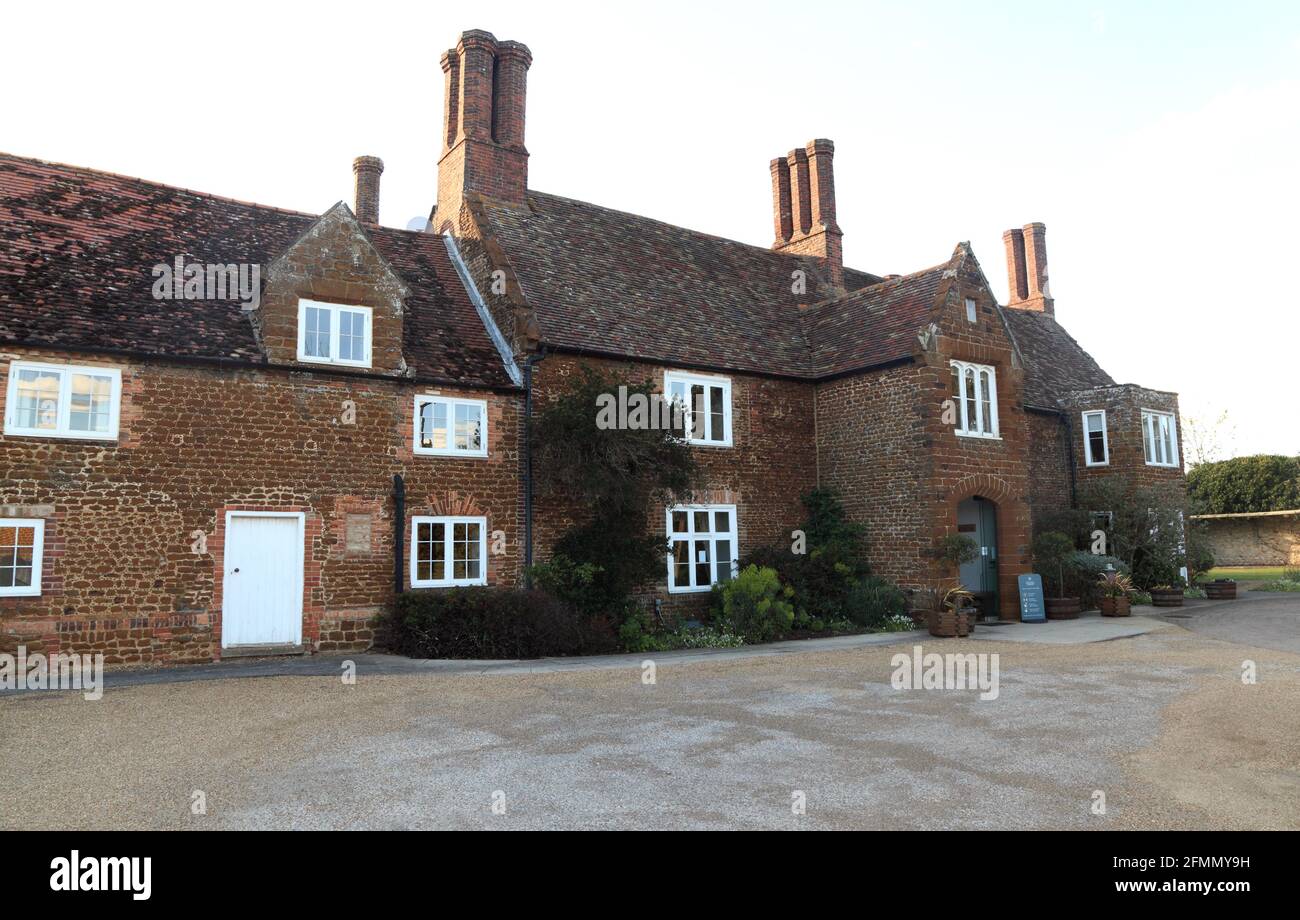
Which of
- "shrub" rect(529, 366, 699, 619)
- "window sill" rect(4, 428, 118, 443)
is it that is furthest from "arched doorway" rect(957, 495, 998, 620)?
"window sill" rect(4, 428, 118, 443)

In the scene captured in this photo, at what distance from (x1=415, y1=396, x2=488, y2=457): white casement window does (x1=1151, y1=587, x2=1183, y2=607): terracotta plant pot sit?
1742 cm

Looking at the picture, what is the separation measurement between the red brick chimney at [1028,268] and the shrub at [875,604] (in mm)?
18784

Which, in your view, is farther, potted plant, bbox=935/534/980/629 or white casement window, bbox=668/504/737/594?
white casement window, bbox=668/504/737/594

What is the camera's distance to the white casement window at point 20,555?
39.5 ft

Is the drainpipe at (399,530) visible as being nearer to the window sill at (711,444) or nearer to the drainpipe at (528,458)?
the drainpipe at (528,458)

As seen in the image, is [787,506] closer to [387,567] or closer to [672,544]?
[672,544]

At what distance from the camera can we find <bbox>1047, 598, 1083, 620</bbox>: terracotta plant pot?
63.6ft

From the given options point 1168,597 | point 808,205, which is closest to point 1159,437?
point 1168,597

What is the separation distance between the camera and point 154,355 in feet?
43.4

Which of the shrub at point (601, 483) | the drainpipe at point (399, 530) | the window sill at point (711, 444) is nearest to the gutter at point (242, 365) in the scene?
the shrub at point (601, 483)

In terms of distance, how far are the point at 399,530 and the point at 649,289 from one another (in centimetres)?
888

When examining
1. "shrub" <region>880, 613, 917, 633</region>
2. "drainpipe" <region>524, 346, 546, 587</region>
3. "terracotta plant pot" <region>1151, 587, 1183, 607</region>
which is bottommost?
"shrub" <region>880, 613, 917, 633</region>

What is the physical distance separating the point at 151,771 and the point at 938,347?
1628cm

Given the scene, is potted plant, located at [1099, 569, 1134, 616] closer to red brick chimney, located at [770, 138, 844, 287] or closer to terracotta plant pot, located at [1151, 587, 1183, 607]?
terracotta plant pot, located at [1151, 587, 1183, 607]
